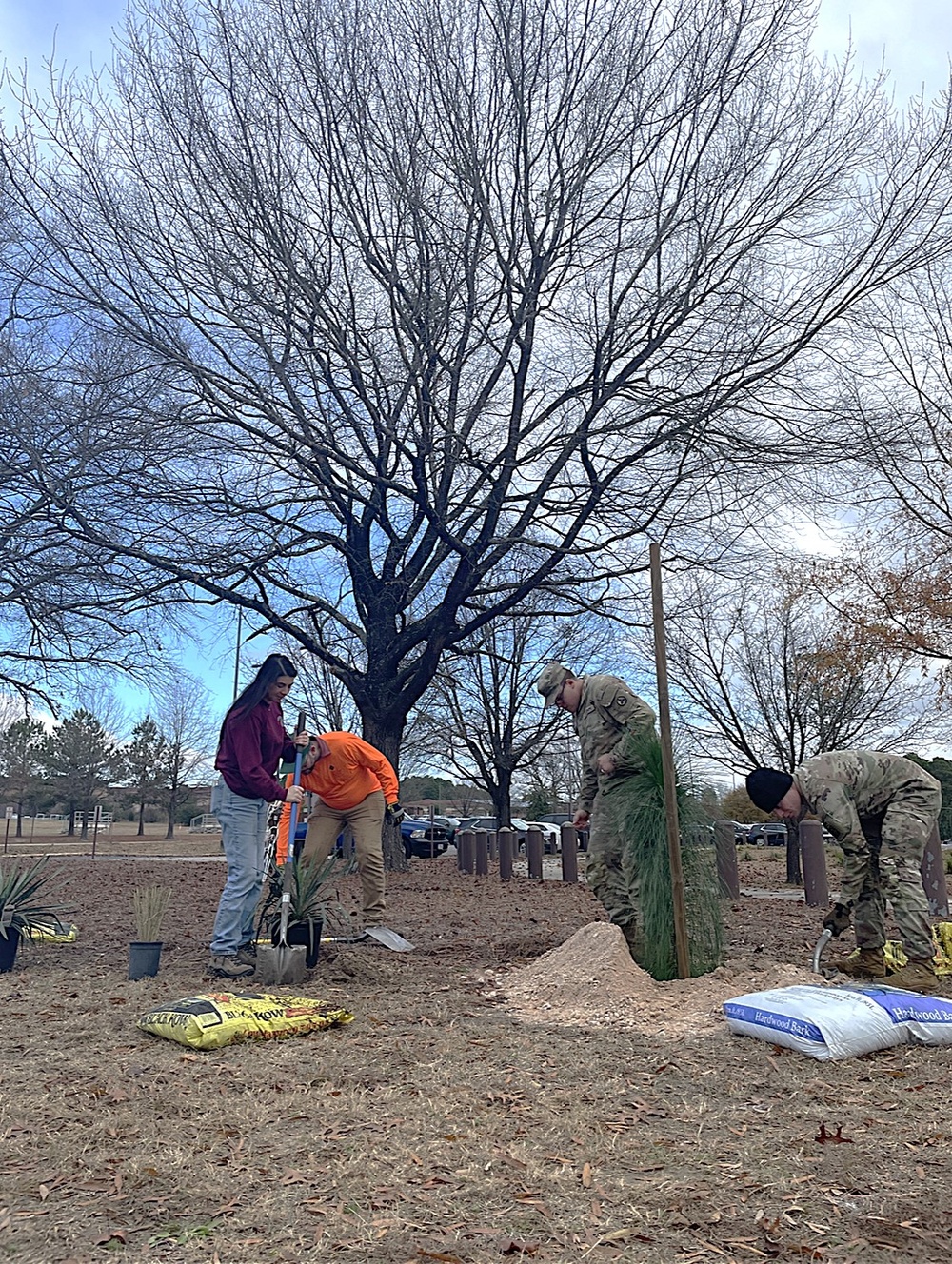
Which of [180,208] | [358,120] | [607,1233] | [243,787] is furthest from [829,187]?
[607,1233]

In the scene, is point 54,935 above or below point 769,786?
below

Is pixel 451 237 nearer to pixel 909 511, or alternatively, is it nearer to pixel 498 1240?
pixel 909 511

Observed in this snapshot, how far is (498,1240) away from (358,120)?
990cm

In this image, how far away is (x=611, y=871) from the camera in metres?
5.95

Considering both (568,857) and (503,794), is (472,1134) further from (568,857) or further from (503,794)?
(503,794)

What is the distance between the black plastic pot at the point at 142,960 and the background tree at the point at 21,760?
33856mm

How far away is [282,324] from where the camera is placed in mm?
9719

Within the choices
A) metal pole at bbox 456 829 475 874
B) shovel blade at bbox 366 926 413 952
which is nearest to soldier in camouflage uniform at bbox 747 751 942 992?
shovel blade at bbox 366 926 413 952

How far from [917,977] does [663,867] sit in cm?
A: 133

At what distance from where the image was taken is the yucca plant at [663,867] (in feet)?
18.2

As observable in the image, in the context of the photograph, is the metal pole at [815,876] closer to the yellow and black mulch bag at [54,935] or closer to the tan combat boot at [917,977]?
Answer: the tan combat boot at [917,977]

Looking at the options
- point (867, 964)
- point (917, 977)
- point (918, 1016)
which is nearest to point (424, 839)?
point (867, 964)

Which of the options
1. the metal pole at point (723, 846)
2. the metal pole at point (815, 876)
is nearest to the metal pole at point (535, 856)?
the metal pole at point (815, 876)

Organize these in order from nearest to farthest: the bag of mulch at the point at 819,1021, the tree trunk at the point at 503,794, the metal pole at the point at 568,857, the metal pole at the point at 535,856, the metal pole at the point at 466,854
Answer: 1. the bag of mulch at the point at 819,1021
2. the metal pole at the point at 568,857
3. the metal pole at the point at 535,856
4. the metal pole at the point at 466,854
5. the tree trunk at the point at 503,794
